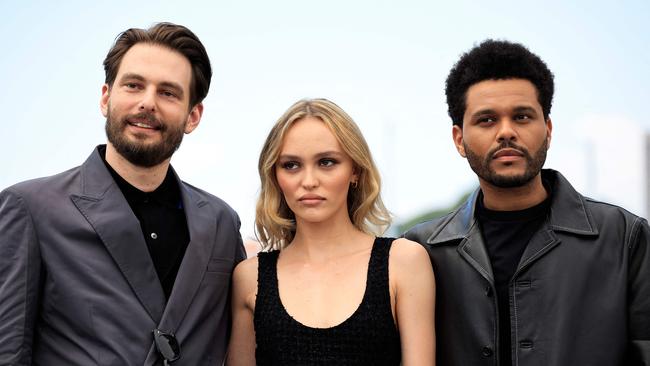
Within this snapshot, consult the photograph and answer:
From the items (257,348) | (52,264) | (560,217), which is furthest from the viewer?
(257,348)

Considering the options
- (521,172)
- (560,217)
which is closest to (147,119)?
(521,172)

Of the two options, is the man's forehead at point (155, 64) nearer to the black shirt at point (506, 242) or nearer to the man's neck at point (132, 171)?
the man's neck at point (132, 171)

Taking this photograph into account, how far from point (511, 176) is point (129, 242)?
6.46ft

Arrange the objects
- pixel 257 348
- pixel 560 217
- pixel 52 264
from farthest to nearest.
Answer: pixel 257 348 → pixel 560 217 → pixel 52 264

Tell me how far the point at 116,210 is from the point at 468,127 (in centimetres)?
189

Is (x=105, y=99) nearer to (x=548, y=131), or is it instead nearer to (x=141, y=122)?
(x=141, y=122)

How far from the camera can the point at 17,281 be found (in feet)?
12.0

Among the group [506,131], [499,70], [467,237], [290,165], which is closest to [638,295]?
[467,237]

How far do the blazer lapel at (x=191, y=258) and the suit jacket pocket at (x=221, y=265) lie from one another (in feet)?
0.17

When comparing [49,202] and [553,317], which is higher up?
[49,202]

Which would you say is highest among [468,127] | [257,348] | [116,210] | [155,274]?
[468,127]

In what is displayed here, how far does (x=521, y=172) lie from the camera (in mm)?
3957

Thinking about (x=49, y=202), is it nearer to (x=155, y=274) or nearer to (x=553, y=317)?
(x=155, y=274)

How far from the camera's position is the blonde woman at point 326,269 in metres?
4.09
